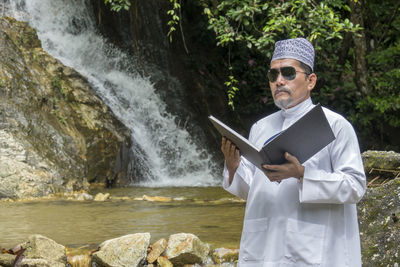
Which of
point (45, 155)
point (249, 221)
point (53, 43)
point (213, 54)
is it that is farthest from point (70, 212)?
point (213, 54)

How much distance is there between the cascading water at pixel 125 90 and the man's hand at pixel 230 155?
871 cm

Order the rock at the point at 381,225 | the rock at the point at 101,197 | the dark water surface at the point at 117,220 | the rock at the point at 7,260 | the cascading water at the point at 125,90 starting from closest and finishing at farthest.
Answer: the rock at the point at 381,225, the rock at the point at 7,260, the dark water surface at the point at 117,220, the rock at the point at 101,197, the cascading water at the point at 125,90

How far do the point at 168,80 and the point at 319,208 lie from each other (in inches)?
475

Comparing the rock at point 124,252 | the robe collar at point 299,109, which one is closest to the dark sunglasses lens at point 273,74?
the robe collar at point 299,109

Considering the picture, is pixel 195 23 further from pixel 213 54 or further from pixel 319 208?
pixel 319 208

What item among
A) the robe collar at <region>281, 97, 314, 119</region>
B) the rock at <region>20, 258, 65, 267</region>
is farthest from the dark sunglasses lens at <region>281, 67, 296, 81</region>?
the rock at <region>20, 258, 65, 267</region>

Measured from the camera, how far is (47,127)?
9.47 m

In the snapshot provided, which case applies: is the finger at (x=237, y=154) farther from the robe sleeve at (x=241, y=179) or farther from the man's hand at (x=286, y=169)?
the man's hand at (x=286, y=169)

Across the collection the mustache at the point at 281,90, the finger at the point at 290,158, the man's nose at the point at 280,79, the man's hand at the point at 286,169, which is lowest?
the man's hand at the point at 286,169

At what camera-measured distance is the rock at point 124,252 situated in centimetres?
466

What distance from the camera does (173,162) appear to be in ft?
→ 39.7

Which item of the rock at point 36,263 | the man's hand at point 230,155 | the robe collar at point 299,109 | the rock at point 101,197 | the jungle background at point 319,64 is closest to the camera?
the man's hand at point 230,155

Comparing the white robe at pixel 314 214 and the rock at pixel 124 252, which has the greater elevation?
the white robe at pixel 314 214

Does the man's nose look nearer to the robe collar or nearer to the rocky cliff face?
the robe collar
